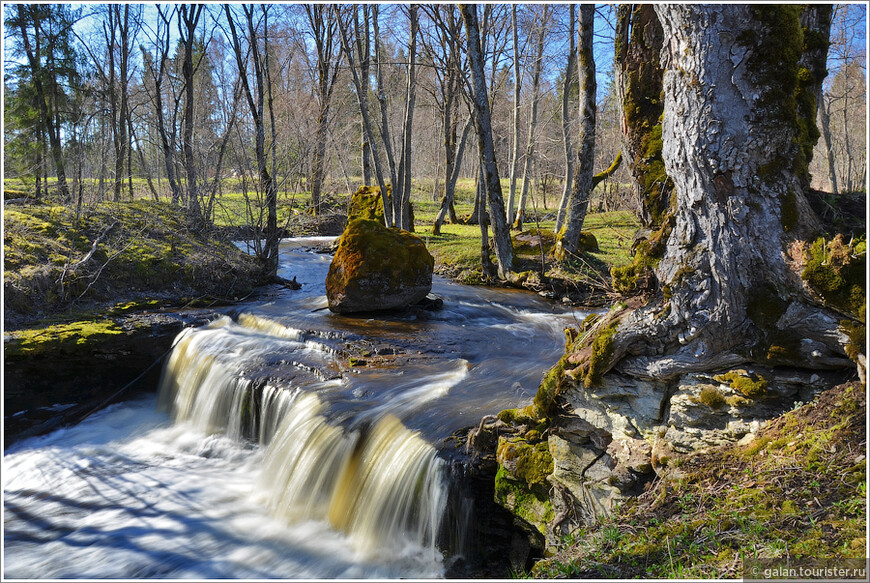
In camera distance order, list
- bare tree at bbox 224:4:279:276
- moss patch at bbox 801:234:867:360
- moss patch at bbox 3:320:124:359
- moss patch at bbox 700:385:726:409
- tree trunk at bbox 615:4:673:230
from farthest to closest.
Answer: bare tree at bbox 224:4:279:276, moss patch at bbox 3:320:124:359, tree trunk at bbox 615:4:673:230, moss patch at bbox 700:385:726:409, moss patch at bbox 801:234:867:360

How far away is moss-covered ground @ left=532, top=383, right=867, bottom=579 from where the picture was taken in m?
3.29

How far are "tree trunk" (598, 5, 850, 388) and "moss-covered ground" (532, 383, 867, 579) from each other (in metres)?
0.48

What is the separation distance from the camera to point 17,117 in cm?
1878

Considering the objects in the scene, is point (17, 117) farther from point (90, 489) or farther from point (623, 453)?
point (623, 453)

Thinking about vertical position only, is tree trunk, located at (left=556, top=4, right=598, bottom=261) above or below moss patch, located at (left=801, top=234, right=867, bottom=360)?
above

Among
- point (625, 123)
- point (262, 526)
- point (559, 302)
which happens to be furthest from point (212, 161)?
point (625, 123)

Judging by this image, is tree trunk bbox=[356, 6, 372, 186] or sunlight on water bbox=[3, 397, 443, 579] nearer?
sunlight on water bbox=[3, 397, 443, 579]

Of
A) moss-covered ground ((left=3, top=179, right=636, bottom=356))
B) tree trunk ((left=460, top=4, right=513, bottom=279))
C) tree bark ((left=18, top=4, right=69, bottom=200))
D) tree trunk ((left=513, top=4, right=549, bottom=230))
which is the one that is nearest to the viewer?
moss-covered ground ((left=3, top=179, right=636, bottom=356))

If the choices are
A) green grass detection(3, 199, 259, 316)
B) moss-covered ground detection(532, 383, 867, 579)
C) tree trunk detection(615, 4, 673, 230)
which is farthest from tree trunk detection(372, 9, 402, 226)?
moss-covered ground detection(532, 383, 867, 579)

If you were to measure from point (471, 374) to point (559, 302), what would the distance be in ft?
17.6

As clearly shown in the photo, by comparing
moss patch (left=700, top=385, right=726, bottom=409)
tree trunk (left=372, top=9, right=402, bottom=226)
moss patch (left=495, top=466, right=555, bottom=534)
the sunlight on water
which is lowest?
the sunlight on water

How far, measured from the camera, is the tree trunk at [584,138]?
40.5 ft

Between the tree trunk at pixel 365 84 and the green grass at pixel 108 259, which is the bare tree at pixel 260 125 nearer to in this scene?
the green grass at pixel 108 259

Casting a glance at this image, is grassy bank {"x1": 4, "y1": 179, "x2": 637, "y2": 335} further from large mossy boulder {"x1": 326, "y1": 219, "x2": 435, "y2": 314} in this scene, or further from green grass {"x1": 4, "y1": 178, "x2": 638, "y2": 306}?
large mossy boulder {"x1": 326, "y1": 219, "x2": 435, "y2": 314}
